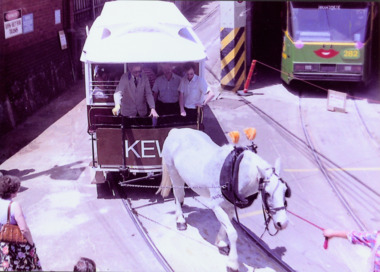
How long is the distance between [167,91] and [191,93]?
54 cm

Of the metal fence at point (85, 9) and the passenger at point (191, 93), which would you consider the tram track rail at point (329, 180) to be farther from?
the metal fence at point (85, 9)

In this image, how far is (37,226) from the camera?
25.2 ft

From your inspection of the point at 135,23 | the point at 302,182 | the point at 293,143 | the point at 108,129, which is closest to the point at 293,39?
the point at 293,143

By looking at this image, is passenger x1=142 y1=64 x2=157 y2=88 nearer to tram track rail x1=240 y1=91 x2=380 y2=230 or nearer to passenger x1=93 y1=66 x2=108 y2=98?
passenger x1=93 y1=66 x2=108 y2=98

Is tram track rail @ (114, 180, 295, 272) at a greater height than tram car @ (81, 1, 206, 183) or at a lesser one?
lesser

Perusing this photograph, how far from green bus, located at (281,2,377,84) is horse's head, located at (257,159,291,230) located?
949 centimetres

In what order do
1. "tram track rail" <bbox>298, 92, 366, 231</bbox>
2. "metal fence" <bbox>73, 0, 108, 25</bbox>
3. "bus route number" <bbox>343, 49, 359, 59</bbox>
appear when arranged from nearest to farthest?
"tram track rail" <bbox>298, 92, 366, 231</bbox> → "bus route number" <bbox>343, 49, 359, 59</bbox> → "metal fence" <bbox>73, 0, 108, 25</bbox>

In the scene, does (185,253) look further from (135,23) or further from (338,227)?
(135,23)

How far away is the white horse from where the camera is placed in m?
5.89

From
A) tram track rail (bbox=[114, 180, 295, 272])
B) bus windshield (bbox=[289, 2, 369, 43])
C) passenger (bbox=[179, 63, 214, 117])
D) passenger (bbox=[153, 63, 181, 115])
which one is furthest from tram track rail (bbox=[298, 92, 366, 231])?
passenger (bbox=[153, 63, 181, 115])

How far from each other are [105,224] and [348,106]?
910 cm

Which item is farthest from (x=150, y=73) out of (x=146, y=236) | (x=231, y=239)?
(x=231, y=239)

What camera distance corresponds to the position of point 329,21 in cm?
1448

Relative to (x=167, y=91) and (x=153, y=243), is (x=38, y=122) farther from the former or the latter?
(x=153, y=243)
